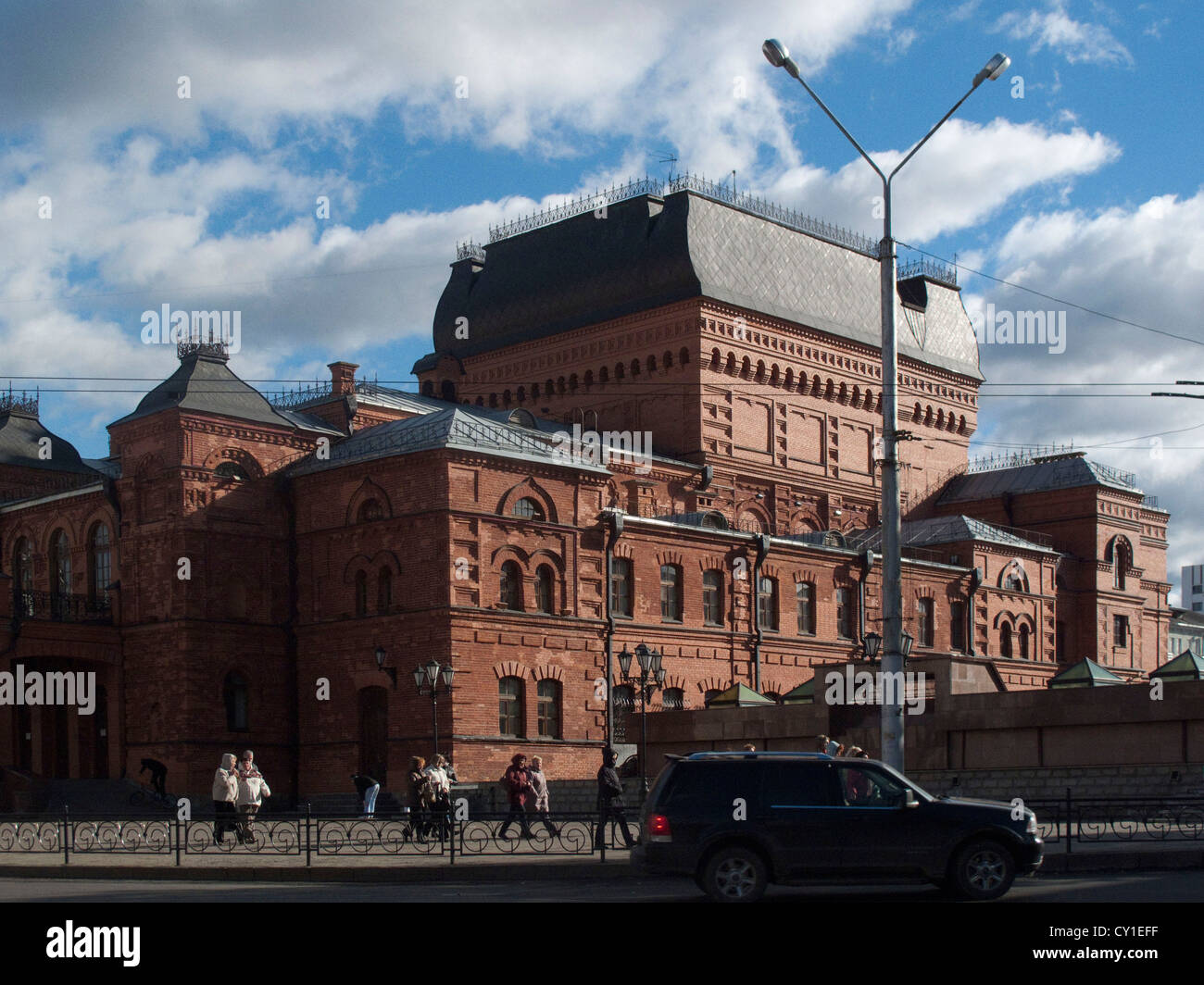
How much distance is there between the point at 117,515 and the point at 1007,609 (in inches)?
1202

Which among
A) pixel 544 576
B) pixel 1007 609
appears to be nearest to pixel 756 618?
pixel 544 576

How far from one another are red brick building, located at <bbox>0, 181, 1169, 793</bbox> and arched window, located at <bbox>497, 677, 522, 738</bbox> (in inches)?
4.5

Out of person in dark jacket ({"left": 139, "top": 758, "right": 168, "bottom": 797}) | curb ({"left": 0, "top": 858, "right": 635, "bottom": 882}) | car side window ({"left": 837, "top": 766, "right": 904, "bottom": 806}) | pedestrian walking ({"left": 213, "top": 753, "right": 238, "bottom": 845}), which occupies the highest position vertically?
car side window ({"left": 837, "top": 766, "right": 904, "bottom": 806})

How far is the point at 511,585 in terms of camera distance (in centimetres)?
4419

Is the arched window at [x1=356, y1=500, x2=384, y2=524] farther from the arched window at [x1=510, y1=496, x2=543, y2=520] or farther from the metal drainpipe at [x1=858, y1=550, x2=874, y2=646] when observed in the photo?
the metal drainpipe at [x1=858, y1=550, x2=874, y2=646]

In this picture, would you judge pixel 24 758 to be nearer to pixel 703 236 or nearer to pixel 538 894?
pixel 703 236

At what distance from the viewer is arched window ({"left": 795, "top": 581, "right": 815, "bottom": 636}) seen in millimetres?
52719

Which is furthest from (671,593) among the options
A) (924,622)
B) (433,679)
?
(433,679)

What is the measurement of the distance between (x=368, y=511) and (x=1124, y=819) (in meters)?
25.0

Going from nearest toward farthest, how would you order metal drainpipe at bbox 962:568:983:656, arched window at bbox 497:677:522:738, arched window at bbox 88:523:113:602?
arched window at bbox 497:677:522:738 → arched window at bbox 88:523:113:602 → metal drainpipe at bbox 962:568:983:656

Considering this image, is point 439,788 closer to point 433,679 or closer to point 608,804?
point 433,679

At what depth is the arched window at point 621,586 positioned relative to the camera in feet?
155

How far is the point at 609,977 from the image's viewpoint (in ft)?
41.1

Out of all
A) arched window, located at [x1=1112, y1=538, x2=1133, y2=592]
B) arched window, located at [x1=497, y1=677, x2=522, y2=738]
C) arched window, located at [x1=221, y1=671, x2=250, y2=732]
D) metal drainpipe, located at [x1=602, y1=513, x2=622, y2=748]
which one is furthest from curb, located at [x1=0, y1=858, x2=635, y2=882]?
arched window, located at [x1=1112, y1=538, x2=1133, y2=592]
